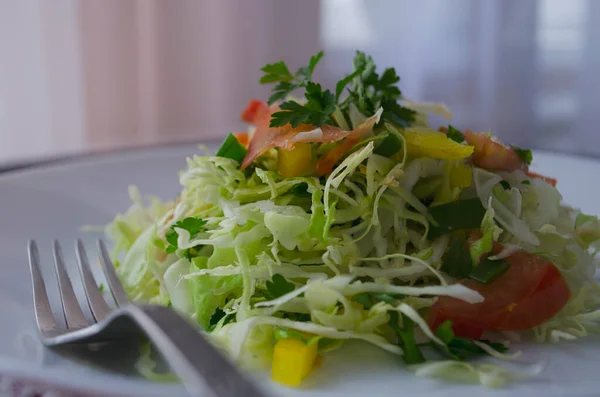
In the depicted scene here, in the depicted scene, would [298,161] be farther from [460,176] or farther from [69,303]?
[69,303]

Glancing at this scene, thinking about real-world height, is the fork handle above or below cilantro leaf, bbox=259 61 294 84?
below

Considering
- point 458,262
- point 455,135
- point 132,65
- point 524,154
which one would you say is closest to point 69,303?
point 458,262

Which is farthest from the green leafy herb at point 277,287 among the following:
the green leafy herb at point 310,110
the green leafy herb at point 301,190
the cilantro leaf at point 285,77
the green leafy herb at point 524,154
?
the green leafy herb at point 524,154

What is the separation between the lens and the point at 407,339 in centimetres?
103

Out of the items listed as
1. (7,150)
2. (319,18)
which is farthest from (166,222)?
(319,18)

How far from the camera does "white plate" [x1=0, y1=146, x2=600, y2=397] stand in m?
0.86

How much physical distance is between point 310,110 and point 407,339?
1.68ft

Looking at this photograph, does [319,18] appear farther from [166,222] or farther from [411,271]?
[411,271]

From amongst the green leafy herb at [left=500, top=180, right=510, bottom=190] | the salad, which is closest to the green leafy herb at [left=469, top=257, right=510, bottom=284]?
the salad

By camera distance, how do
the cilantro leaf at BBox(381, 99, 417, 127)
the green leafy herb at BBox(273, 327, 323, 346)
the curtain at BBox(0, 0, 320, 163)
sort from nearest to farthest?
the green leafy herb at BBox(273, 327, 323, 346) → the cilantro leaf at BBox(381, 99, 417, 127) → the curtain at BBox(0, 0, 320, 163)

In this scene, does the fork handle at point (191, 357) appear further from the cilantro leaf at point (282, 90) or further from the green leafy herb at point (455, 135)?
the green leafy herb at point (455, 135)

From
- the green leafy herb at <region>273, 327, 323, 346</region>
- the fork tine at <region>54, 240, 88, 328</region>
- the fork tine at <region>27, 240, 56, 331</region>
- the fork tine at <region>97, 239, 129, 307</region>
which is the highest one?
the green leafy herb at <region>273, 327, 323, 346</region>

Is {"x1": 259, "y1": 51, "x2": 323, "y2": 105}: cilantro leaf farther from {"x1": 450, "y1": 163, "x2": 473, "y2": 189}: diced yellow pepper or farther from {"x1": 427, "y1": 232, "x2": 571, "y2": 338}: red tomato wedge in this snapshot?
{"x1": 427, "y1": 232, "x2": 571, "y2": 338}: red tomato wedge

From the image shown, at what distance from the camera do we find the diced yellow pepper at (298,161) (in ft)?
4.36
